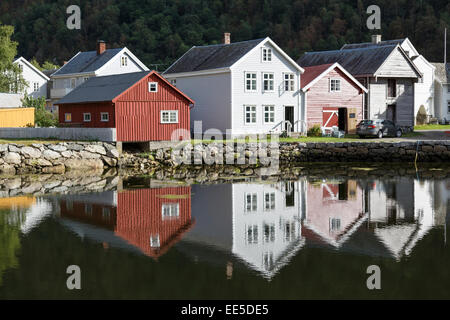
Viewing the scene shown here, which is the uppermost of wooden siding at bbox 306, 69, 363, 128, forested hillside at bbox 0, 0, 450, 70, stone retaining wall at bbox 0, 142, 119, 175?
forested hillside at bbox 0, 0, 450, 70

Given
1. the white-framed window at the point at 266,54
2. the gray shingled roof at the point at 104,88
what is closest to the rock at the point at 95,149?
the gray shingled roof at the point at 104,88

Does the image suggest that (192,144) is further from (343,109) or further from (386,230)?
(386,230)

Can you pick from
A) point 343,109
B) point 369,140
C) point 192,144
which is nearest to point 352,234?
point 192,144

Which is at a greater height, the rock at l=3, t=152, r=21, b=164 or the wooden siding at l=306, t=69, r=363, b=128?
the wooden siding at l=306, t=69, r=363, b=128

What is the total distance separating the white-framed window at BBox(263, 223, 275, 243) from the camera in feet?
62.0

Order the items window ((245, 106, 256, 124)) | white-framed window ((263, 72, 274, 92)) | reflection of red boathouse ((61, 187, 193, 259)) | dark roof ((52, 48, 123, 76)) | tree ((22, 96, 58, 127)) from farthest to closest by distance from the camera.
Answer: dark roof ((52, 48, 123, 76))
white-framed window ((263, 72, 274, 92))
window ((245, 106, 256, 124))
tree ((22, 96, 58, 127))
reflection of red boathouse ((61, 187, 193, 259))

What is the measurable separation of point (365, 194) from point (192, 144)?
49.4ft

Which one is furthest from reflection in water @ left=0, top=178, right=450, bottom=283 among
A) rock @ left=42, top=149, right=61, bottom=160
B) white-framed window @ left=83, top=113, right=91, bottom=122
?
white-framed window @ left=83, top=113, right=91, bottom=122

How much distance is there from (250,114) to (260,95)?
5.30 feet

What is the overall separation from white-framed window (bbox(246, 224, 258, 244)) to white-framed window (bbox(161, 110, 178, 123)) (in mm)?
20650

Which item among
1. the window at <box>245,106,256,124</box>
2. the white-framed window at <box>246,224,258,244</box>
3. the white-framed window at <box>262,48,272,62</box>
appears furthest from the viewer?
the white-framed window at <box>262,48,272,62</box>

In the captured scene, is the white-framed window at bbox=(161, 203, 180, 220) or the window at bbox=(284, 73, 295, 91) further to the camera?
the window at bbox=(284, 73, 295, 91)

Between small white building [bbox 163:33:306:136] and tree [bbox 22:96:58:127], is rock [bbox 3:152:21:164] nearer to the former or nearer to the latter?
tree [bbox 22:96:58:127]

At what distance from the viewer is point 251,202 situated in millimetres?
25688
